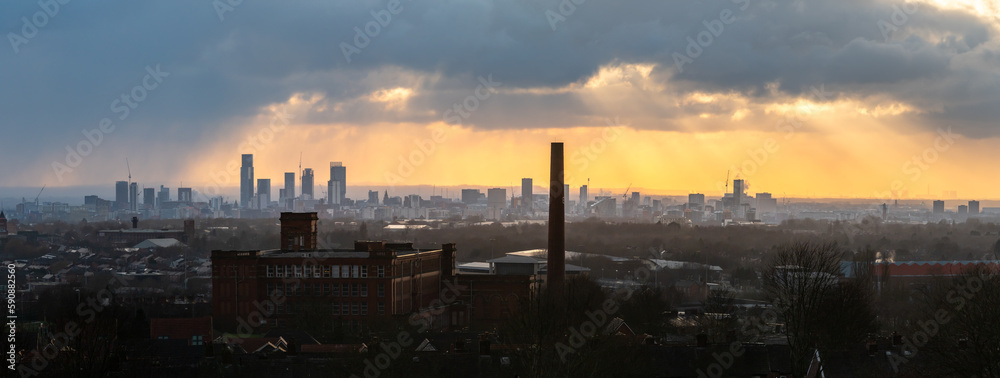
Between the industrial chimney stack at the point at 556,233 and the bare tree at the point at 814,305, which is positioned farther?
the industrial chimney stack at the point at 556,233

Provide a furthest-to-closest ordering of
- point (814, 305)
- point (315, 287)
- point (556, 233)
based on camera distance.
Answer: point (556, 233) → point (315, 287) → point (814, 305)

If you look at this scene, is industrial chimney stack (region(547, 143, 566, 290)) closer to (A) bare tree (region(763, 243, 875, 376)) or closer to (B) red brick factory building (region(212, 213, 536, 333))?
(B) red brick factory building (region(212, 213, 536, 333))

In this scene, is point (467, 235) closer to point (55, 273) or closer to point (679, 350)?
point (55, 273)

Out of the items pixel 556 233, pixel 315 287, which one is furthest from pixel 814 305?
pixel 315 287

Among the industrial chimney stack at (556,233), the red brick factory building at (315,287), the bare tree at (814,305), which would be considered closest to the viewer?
the bare tree at (814,305)

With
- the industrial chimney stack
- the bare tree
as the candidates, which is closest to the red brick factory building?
the industrial chimney stack

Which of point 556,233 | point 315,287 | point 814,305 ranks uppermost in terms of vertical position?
point 556,233

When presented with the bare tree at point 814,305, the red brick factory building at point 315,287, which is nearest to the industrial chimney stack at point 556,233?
the red brick factory building at point 315,287

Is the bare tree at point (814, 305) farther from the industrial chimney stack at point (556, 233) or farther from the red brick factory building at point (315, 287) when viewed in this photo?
the red brick factory building at point (315, 287)

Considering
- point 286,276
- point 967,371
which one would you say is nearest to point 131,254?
point 286,276

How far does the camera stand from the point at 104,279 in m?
112

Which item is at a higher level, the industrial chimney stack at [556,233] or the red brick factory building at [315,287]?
the industrial chimney stack at [556,233]

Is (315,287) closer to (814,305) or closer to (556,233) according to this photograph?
(556,233)

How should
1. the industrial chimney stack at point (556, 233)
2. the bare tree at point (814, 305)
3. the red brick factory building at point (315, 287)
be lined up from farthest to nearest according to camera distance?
the industrial chimney stack at point (556, 233)
the red brick factory building at point (315, 287)
the bare tree at point (814, 305)
